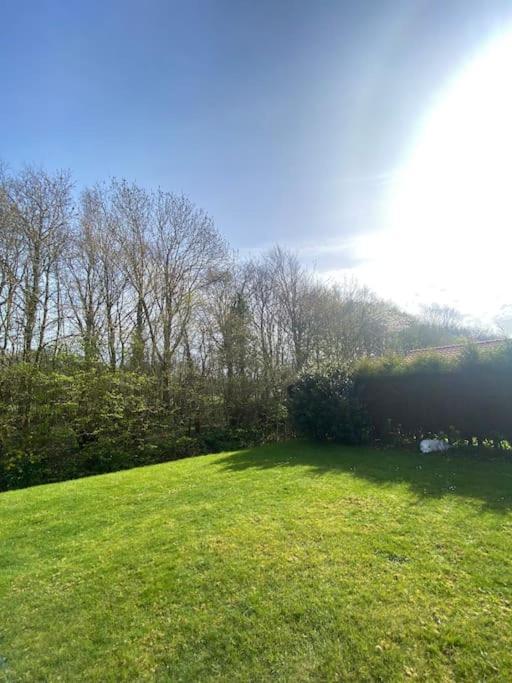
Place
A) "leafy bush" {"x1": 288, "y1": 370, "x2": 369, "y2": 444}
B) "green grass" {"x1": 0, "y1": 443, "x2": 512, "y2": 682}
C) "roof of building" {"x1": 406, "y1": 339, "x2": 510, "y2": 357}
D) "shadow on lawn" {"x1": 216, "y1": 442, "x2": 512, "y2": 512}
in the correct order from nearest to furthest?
"green grass" {"x1": 0, "y1": 443, "x2": 512, "y2": 682} → "shadow on lawn" {"x1": 216, "y1": 442, "x2": 512, "y2": 512} → "roof of building" {"x1": 406, "y1": 339, "x2": 510, "y2": 357} → "leafy bush" {"x1": 288, "y1": 370, "x2": 369, "y2": 444}

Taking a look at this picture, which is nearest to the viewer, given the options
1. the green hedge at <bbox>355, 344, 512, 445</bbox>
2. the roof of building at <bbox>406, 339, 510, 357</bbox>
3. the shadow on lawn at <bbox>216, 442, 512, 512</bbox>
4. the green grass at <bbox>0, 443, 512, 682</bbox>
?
the green grass at <bbox>0, 443, 512, 682</bbox>

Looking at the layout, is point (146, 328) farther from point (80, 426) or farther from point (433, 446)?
point (433, 446)

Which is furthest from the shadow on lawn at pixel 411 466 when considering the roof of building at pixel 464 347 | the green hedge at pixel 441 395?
the roof of building at pixel 464 347

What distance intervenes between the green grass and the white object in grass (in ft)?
8.29

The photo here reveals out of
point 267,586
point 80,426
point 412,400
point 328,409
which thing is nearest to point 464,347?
point 412,400

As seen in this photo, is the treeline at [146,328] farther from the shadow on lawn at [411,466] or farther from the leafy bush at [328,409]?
the shadow on lawn at [411,466]

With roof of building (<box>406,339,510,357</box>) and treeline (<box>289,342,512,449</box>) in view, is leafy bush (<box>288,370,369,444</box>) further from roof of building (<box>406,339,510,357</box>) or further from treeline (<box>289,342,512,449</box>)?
roof of building (<box>406,339,510,357</box>)

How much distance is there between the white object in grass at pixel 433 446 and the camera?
842 cm

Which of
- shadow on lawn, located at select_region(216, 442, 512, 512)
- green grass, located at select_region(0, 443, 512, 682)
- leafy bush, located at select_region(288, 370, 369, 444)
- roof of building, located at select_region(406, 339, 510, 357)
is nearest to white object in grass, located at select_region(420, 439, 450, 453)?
shadow on lawn, located at select_region(216, 442, 512, 512)

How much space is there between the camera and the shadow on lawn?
5.45m

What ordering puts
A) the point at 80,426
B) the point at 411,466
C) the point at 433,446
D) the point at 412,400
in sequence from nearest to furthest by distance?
the point at 411,466
the point at 433,446
the point at 412,400
the point at 80,426

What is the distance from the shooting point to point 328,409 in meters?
10.1

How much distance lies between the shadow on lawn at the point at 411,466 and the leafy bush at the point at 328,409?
0.52 meters

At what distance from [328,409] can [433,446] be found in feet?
8.99
